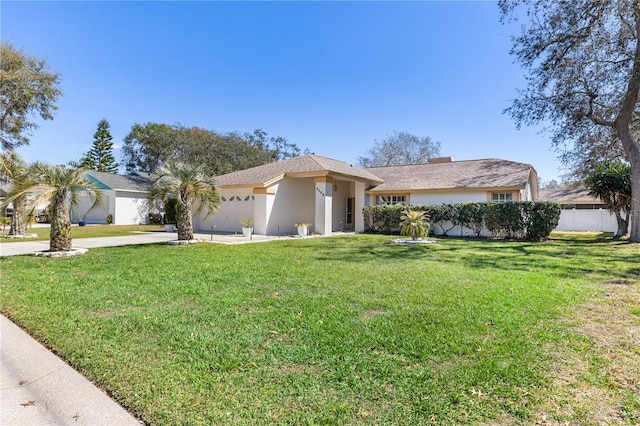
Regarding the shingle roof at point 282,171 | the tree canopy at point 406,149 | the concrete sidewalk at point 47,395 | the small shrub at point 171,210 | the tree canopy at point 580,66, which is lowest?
the concrete sidewalk at point 47,395

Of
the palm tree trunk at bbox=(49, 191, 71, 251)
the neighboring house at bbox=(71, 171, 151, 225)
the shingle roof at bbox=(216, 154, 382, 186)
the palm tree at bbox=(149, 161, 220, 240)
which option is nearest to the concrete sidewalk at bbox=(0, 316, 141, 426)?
the palm tree trunk at bbox=(49, 191, 71, 251)

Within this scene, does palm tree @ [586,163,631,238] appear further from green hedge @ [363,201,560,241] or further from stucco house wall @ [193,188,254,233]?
stucco house wall @ [193,188,254,233]

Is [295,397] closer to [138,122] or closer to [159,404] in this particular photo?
[159,404]

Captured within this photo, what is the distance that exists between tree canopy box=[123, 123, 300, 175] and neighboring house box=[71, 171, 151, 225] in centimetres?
549

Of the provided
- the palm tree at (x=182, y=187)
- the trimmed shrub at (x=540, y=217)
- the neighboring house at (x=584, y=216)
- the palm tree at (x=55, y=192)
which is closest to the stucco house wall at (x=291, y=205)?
the palm tree at (x=182, y=187)

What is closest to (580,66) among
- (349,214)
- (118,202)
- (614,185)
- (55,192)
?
(614,185)

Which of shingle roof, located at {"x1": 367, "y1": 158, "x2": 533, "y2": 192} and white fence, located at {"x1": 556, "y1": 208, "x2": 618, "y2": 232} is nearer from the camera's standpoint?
shingle roof, located at {"x1": 367, "y1": 158, "x2": 533, "y2": 192}

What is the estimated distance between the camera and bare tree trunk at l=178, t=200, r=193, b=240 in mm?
13836

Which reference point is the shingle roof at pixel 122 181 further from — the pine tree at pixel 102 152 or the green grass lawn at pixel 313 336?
the green grass lawn at pixel 313 336

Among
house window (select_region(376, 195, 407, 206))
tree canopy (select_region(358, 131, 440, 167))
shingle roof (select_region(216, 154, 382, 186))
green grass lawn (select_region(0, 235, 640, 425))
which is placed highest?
tree canopy (select_region(358, 131, 440, 167))

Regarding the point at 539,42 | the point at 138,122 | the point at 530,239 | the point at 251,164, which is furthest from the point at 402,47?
the point at 138,122

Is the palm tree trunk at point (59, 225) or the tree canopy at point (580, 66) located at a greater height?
the tree canopy at point (580, 66)

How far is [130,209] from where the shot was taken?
29359 millimetres

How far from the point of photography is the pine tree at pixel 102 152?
47.1 metres
